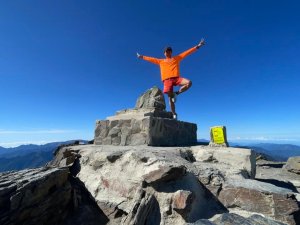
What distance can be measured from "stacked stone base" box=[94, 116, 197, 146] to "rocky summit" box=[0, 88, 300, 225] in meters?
1.56

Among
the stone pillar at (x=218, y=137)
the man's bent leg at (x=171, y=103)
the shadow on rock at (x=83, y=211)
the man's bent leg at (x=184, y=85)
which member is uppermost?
the man's bent leg at (x=184, y=85)

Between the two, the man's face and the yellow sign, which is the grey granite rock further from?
the man's face

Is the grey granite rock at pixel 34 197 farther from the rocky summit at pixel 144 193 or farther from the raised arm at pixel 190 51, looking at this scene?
the raised arm at pixel 190 51

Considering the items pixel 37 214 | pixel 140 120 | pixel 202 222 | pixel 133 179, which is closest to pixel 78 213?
pixel 37 214

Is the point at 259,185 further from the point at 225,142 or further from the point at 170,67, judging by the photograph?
the point at 170,67

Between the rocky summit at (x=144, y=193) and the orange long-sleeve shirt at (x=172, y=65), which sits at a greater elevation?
the orange long-sleeve shirt at (x=172, y=65)

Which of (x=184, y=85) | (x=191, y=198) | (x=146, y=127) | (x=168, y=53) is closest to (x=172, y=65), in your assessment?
(x=168, y=53)

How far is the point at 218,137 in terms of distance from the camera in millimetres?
8344

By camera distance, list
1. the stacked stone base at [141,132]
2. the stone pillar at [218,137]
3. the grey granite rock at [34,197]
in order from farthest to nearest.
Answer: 1. the stacked stone base at [141,132]
2. the stone pillar at [218,137]
3. the grey granite rock at [34,197]

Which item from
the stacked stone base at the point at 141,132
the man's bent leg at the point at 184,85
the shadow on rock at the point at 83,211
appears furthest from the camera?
the man's bent leg at the point at 184,85

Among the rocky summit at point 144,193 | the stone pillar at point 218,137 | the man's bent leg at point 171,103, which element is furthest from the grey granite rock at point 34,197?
the man's bent leg at point 171,103

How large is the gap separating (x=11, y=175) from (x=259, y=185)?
5790 millimetres

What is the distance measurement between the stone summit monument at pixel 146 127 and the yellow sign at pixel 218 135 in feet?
5.78

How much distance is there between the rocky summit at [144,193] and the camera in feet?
15.4
